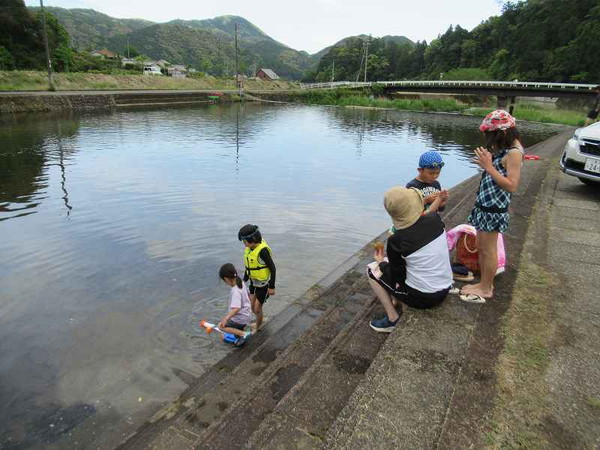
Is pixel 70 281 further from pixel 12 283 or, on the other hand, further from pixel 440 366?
pixel 440 366

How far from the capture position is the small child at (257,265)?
4.15m

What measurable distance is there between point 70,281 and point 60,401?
2.77m

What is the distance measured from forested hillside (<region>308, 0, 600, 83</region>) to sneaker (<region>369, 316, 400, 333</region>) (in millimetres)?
67705

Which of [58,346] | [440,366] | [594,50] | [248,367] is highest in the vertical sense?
[594,50]

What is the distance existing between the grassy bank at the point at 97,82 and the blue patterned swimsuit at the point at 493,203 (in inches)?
1544

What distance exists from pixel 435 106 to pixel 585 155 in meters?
49.6

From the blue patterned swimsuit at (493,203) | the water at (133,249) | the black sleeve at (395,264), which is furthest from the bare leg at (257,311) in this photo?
the blue patterned swimsuit at (493,203)

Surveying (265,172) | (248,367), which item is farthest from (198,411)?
(265,172)

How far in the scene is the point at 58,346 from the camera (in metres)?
4.53

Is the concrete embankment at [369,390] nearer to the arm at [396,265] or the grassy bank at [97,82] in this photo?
the arm at [396,265]

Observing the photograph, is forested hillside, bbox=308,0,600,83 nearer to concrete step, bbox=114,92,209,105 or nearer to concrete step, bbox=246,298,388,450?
concrete step, bbox=114,92,209,105

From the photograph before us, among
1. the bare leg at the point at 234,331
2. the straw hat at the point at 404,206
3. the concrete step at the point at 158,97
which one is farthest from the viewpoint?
the concrete step at the point at 158,97

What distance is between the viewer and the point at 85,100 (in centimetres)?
3178

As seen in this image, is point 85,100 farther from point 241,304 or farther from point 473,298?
point 473,298
